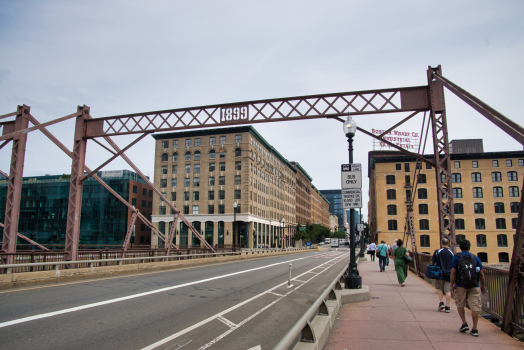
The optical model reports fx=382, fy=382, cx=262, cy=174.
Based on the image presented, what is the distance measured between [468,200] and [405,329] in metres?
71.4

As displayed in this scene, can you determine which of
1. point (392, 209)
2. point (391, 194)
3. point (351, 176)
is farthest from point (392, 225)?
point (351, 176)

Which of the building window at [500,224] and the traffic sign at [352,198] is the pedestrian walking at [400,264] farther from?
the building window at [500,224]

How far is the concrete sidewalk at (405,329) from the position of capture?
6266 millimetres

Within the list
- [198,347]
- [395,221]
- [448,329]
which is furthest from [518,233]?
[395,221]

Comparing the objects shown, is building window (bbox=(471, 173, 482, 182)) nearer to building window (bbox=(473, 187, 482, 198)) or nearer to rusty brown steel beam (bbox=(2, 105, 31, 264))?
building window (bbox=(473, 187, 482, 198))

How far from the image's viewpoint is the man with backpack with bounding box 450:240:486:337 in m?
6.83

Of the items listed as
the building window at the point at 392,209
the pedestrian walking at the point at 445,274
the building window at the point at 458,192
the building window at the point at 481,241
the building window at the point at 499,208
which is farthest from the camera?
the building window at the point at 392,209

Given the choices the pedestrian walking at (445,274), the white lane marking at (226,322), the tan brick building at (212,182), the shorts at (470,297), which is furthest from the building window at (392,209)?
the shorts at (470,297)

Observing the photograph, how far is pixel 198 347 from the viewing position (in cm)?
642

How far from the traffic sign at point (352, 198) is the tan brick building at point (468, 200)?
59436mm

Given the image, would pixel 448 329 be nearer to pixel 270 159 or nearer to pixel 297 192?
pixel 270 159

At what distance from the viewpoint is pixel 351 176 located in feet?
39.8

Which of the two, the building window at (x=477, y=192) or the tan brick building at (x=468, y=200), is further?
the building window at (x=477, y=192)

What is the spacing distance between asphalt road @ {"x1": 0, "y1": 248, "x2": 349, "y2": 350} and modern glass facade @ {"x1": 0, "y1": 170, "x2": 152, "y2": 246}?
68.3 m
